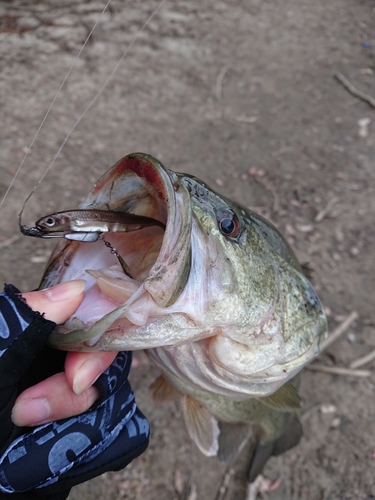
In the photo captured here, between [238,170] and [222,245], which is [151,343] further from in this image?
[238,170]

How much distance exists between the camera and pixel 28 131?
13.6 feet

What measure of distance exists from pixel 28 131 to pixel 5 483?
3667mm

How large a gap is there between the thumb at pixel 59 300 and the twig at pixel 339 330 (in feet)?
7.61

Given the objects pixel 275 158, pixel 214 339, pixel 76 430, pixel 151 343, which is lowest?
pixel 275 158

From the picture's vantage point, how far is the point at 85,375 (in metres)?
1.11

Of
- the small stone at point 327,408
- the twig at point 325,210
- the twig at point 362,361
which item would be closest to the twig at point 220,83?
the twig at point 325,210

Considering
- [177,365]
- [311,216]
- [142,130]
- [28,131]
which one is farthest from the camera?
[142,130]

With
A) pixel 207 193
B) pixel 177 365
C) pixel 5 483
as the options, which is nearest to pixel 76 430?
pixel 5 483

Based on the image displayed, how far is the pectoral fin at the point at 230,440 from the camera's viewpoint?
206 centimetres

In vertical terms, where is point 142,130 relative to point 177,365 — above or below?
below

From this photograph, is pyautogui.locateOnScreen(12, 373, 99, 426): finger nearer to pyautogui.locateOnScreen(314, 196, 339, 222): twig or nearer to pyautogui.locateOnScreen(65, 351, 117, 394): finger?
pyautogui.locateOnScreen(65, 351, 117, 394): finger

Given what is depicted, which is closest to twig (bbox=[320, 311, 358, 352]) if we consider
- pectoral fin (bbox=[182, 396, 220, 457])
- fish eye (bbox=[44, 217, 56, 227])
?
pectoral fin (bbox=[182, 396, 220, 457])

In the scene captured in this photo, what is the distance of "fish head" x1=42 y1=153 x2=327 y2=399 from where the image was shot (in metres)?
1.00

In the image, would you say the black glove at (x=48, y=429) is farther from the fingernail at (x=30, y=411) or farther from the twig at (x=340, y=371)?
the twig at (x=340, y=371)
